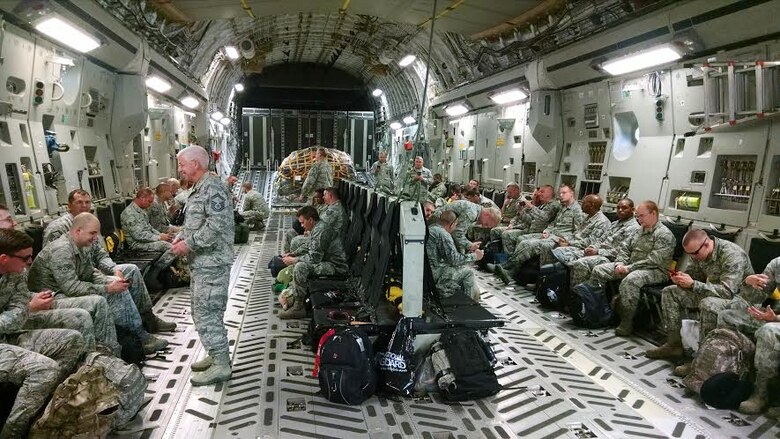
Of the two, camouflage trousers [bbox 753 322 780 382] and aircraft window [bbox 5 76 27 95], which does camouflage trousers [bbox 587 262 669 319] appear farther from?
aircraft window [bbox 5 76 27 95]

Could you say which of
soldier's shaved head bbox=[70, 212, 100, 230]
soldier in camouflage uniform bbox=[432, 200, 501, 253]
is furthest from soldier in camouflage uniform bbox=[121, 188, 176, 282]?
soldier in camouflage uniform bbox=[432, 200, 501, 253]

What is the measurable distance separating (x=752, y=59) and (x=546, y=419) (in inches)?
172

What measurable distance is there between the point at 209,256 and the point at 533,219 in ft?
19.1

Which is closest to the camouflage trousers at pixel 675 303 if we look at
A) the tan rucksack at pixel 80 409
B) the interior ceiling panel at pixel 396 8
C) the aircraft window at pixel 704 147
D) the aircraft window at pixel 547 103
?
the aircraft window at pixel 704 147

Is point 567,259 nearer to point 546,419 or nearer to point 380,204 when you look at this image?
point 380,204

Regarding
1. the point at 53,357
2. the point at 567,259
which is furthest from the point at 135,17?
the point at 567,259

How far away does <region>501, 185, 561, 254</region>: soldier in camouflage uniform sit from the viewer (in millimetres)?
8688

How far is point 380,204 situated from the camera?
5621mm

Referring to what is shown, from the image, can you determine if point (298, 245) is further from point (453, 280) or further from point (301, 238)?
point (453, 280)

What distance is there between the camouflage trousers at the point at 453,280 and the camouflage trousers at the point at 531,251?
235cm

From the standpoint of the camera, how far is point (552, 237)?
26.0ft

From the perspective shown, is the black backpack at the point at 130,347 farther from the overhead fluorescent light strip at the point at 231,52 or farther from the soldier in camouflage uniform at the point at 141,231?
the overhead fluorescent light strip at the point at 231,52

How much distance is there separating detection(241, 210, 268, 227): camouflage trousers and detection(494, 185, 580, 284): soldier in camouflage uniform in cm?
621

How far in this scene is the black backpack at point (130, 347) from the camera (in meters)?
4.68
